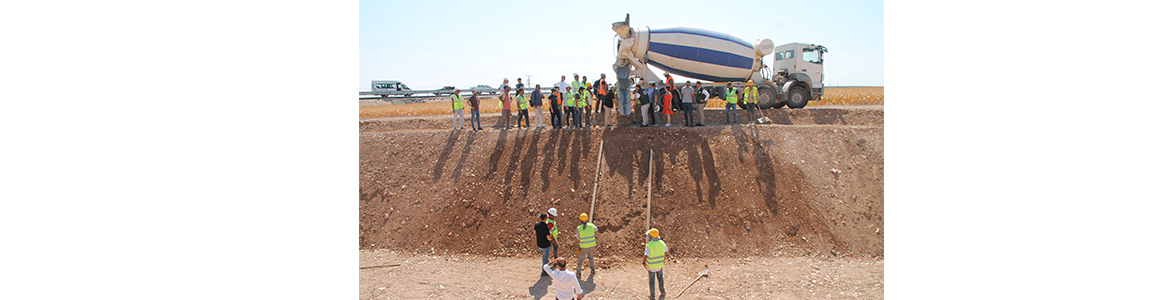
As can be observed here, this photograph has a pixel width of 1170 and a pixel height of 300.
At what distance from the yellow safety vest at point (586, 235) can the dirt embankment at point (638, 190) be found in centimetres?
144

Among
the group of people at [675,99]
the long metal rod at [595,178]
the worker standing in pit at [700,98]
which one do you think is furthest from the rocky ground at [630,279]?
the worker standing in pit at [700,98]

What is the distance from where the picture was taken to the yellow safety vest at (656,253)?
791 cm

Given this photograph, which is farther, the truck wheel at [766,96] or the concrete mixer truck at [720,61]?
the truck wheel at [766,96]

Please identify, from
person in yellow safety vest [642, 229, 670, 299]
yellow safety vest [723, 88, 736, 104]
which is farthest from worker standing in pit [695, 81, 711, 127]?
person in yellow safety vest [642, 229, 670, 299]

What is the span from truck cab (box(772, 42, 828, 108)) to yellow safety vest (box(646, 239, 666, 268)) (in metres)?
12.5

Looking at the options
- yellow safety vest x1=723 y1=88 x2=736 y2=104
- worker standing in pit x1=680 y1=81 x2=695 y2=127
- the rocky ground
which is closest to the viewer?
the rocky ground

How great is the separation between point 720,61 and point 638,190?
706 cm

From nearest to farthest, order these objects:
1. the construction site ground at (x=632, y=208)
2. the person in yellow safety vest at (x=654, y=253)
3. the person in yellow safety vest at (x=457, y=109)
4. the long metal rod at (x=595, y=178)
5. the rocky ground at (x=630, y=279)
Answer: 1. the person in yellow safety vest at (x=654, y=253)
2. the rocky ground at (x=630, y=279)
3. the construction site ground at (x=632, y=208)
4. the long metal rod at (x=595, y=178)
5. the person in yellow safety vest at (x=457, y=109)

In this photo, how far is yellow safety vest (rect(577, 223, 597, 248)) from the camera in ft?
29.6

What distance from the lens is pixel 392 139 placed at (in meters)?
14.8

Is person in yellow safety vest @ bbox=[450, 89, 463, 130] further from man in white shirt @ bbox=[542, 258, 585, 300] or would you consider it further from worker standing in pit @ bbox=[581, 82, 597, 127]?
man in white shirt @ bbox=[542, 258, 585, 300]

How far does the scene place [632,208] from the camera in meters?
11.3

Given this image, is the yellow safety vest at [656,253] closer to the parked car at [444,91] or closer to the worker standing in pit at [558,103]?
the worker standing in pit at [558,103]

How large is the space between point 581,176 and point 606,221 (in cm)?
156
